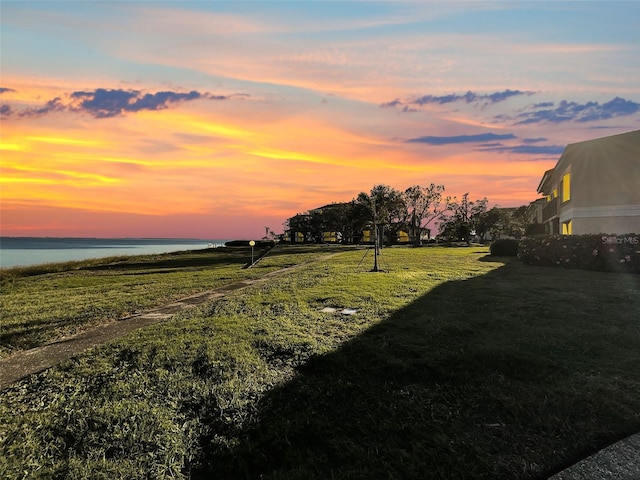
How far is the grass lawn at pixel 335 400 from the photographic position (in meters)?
2.49

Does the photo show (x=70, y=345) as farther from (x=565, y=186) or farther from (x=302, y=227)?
(x=302, y=227)

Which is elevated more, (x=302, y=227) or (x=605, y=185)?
(x=605, y=185)

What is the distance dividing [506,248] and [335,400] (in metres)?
20.1

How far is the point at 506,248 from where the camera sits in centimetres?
2050

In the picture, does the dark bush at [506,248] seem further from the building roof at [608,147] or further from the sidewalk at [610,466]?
the sidewalk at [610,466]

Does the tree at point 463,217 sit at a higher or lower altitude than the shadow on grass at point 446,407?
higher

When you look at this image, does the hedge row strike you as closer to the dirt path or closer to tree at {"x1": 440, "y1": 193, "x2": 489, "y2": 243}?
the dirt path

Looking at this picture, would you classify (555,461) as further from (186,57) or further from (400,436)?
(186,57)

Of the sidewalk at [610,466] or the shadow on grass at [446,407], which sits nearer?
the sidewalk at [610,466]

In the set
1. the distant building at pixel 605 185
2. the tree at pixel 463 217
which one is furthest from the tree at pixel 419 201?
the distant building at pixel 605 185

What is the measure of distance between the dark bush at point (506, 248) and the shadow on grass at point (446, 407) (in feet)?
52.6

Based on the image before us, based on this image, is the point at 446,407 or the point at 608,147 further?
the point at 608,147

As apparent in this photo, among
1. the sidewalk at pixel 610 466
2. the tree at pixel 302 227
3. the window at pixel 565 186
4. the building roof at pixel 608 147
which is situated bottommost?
the sidewalk at pixel 610 466

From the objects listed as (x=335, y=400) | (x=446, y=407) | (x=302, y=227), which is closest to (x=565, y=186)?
(x=446, y=407)
